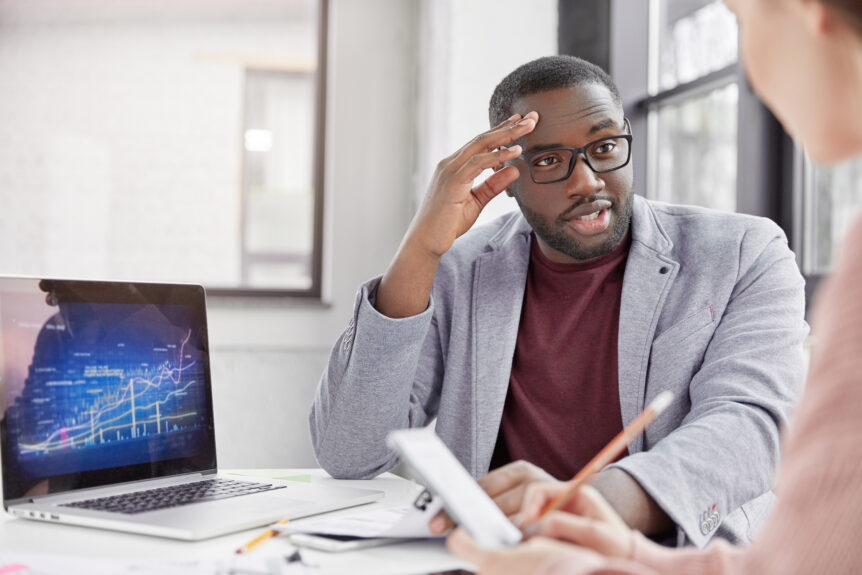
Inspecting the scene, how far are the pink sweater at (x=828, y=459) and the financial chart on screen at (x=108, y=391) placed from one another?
2.78 ft

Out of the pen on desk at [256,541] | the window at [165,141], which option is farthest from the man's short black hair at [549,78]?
the window at [165,141]

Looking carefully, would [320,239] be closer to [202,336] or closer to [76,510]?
[202,336]

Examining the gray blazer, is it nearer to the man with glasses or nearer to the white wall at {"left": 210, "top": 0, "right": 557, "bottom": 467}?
the man with glasses

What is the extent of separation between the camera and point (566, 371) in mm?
1461

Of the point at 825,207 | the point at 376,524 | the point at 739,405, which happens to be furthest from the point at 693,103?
the point at 376,524

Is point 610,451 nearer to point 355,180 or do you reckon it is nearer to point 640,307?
point 640,307

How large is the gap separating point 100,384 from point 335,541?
1.42 feet

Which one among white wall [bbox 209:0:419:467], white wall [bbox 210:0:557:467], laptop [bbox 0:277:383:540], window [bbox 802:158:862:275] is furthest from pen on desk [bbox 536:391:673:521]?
white wall [bbox 209:0:419:467]

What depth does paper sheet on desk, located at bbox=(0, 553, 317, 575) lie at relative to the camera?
0.80m

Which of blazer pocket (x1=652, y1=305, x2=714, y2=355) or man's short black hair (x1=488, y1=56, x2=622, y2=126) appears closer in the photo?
blazer pocket (x1=652, y1=305, x2=714, y2=355)

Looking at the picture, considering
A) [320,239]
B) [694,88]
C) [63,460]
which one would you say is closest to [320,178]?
[320,239]

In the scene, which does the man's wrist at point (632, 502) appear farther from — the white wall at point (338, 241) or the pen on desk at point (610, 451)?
the white wall at point (338, 241)

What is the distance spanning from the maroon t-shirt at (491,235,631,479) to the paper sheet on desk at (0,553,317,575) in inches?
26.2

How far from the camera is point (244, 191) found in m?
3.05
